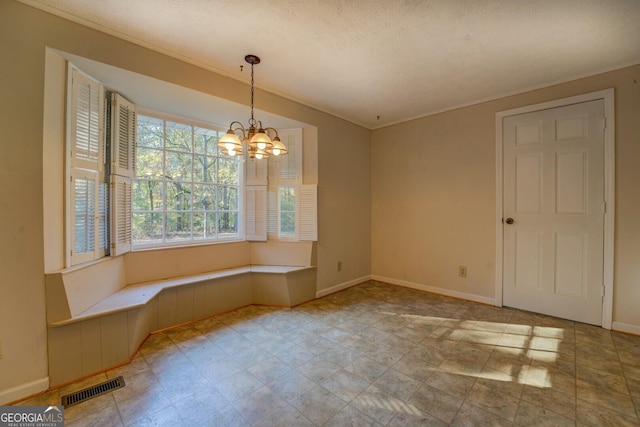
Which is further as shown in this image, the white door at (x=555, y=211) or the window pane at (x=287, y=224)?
the window pane at (x=287, y=224)

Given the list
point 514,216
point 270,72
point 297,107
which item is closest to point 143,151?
point 270,72

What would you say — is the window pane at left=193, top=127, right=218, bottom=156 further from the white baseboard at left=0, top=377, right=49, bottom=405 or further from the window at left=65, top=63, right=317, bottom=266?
the white baseboard at left=0, top=377, right=49, bottom=405

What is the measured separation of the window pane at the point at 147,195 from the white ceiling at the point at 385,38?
1.40 meters

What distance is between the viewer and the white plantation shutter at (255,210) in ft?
11.9

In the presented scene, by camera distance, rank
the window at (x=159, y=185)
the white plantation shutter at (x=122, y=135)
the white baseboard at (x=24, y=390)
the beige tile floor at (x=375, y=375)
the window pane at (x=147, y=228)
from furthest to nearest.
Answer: the window pane at (x=147, y=228) → the white plantation shutter at (x=122, y=135) → the window at (x=159, y=185) → the white baseboard at (x=24, y=390) → the beige tile floor at (x=375, y=375)

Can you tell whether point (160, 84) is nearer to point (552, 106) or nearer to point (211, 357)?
point (211, 357)

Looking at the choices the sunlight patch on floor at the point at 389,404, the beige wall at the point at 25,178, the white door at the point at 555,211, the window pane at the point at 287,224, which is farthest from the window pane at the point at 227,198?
the white door at the point at 555,211

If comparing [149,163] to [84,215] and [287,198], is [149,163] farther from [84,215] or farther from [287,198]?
[287,198]

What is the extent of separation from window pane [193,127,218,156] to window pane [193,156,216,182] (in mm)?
86

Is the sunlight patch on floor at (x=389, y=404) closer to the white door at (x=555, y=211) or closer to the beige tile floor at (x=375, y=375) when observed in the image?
the beige tile floor at (x=375, y=375)

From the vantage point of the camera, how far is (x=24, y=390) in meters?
1.74

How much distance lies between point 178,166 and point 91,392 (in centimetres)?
227

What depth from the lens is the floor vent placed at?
1699 mm

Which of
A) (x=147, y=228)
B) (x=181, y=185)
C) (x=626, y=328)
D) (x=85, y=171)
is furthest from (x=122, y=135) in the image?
(x=626, y=328)
